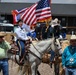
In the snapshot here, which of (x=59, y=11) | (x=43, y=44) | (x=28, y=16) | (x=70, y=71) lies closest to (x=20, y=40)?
(x=43, y=44)

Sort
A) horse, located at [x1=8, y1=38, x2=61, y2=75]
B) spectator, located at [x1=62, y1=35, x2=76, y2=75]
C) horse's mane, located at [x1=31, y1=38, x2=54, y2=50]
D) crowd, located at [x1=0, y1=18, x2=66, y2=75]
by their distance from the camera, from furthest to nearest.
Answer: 1. horse's mane, located at [x1=31, y1=38, x2=54, y2=50]
2. horse, located at [x1=8, y1=38, x2=61, y2=75]
3. crowd, located at [x1=0, y1=18, x2=66, y2=75]
4. spectator, located at [x1=62, y1=35, x2=76, y2=75]

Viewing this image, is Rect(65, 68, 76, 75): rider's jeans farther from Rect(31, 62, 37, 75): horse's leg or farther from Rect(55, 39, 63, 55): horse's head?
Rect(31, 62, 37, 75): horse's leg

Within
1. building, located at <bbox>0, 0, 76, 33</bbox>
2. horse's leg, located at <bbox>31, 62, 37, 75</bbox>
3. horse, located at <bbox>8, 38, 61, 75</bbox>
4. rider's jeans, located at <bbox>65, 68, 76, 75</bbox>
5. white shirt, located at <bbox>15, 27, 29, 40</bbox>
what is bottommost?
building, located at <bbox>0, 0, 76, 33</bbox>

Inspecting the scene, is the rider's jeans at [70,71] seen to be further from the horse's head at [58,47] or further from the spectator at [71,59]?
the horse's head at [58,47]

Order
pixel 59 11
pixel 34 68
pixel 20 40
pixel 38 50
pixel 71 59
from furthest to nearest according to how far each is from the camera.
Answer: pixel 59 11 < pixel 38 50 < pixel 20 40 < pixel 34 68 < pixel 71 59

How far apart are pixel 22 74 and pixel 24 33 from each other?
1.66 m

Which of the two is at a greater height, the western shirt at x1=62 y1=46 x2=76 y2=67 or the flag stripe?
the western shirt at x1=62 y1=46 x2=76 y2=67

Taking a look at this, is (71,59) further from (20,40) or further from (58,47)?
(20,40)

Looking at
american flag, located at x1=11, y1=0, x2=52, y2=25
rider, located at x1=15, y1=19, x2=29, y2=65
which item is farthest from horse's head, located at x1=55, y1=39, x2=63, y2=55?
american flag, located at x1=11, y1=0, x2=52, y2=25

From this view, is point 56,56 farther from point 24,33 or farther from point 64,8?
point 64,8

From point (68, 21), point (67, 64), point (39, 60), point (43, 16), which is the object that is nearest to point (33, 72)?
point (39, 60)

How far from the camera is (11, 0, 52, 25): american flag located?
17234mm

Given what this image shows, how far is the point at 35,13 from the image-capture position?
18.3 meters

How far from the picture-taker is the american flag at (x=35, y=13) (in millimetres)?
17234
